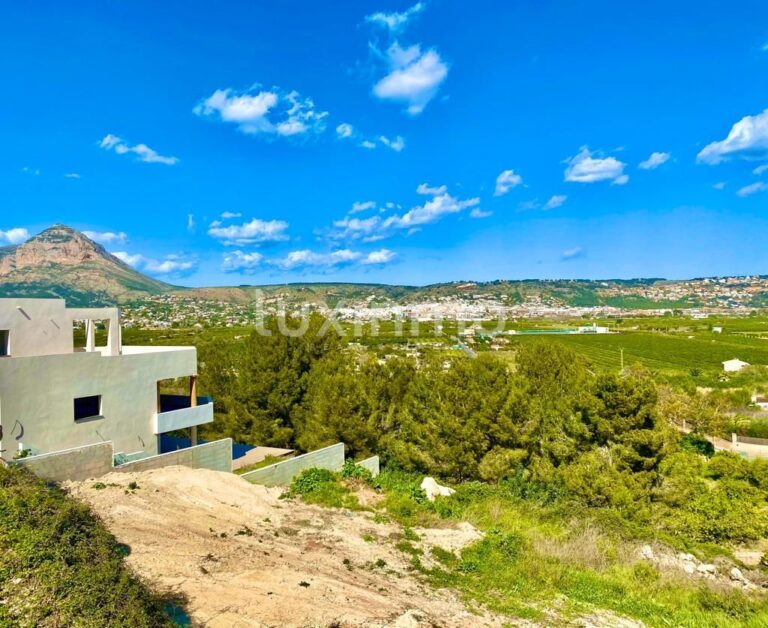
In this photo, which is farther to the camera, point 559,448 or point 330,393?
point 330,393

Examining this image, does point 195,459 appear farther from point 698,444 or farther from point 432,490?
point 698,444

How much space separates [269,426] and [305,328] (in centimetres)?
561

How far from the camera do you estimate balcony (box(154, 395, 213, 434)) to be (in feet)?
59.8

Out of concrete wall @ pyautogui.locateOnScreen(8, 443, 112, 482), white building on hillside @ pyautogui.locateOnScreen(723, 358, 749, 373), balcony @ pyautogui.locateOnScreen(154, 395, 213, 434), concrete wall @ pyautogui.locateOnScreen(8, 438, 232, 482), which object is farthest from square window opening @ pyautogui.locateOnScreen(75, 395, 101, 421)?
white building on hillside @ pyautogui.locateOnScreen(723, 358, 749, 373)

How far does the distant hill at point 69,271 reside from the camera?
13088 centimetres

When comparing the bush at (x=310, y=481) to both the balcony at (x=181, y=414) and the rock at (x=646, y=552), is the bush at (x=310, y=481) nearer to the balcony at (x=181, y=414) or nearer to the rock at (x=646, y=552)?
the balcony at (x=181, y=414)

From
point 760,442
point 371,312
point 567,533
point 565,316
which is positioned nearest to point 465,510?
point 567,533

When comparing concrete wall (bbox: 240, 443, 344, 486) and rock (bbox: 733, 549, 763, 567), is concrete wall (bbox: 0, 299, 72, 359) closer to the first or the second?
concrete wall (bbox: 240, 443, 344, 486)

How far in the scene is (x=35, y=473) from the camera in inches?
430

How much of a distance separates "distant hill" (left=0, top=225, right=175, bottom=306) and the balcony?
108282 millimetres

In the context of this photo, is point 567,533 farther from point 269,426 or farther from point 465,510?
point 269,426

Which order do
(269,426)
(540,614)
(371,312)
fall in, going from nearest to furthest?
(540,614), (269,426), (371,312)

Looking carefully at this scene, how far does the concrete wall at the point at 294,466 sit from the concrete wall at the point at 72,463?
4.14 meters

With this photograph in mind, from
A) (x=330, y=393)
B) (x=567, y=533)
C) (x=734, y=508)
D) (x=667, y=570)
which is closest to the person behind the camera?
(x=667, y=570)
